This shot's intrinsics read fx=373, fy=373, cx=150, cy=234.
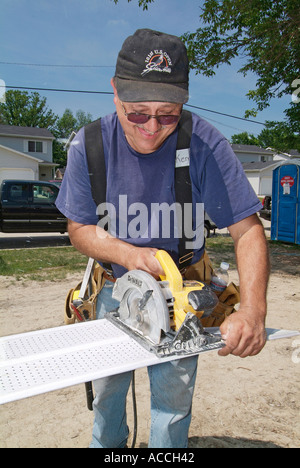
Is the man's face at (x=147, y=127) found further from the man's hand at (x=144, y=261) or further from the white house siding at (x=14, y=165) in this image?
the white house siding at (x=14, y=165)

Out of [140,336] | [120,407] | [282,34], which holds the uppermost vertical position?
[282,34]

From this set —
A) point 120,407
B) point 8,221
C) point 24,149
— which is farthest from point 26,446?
point 24,149

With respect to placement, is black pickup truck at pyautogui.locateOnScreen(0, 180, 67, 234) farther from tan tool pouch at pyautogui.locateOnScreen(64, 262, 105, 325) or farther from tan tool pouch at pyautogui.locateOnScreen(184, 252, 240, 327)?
tan tool pouch at pyautogui.locateOnScreen(184, 252, 240, 327)

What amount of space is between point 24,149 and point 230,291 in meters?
38.5

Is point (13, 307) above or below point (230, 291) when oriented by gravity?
below

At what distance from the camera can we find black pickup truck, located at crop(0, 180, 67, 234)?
10531mm

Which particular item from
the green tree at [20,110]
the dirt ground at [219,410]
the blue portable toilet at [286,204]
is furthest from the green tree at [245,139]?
the dirt ground at [219,410]

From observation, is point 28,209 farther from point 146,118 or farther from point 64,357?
point 64,357

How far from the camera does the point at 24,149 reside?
37.4m

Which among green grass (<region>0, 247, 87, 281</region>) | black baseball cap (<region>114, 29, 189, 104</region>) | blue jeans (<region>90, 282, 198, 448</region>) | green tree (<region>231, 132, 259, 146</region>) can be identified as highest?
green tree (<region>231, 132, 259, 146</region>)

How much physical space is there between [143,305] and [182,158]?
2.59 ft

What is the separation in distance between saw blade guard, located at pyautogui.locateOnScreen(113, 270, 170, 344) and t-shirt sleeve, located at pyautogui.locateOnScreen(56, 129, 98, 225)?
496 millimetres

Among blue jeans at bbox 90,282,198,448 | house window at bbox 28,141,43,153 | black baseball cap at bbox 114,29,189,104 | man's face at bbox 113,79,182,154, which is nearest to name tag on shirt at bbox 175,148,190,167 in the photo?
man's face at bbox 113,79,182,154

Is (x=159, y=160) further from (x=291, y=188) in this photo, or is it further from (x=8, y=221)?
(x=291, y=188)
